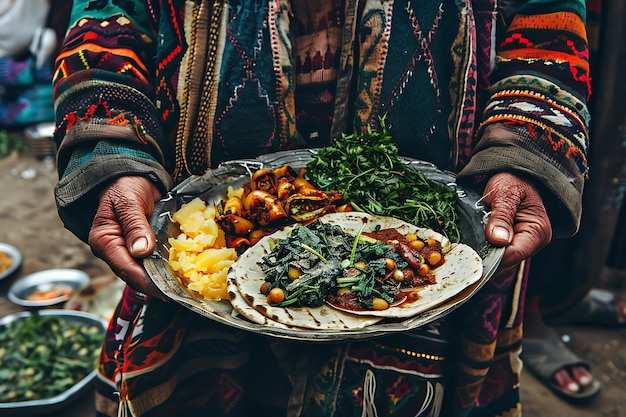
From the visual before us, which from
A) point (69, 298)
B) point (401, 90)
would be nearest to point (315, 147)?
point (401, 90)

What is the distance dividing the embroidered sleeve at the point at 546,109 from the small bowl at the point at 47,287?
13.1 ft

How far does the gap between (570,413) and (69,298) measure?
415cm

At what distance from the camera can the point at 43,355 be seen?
4219mm

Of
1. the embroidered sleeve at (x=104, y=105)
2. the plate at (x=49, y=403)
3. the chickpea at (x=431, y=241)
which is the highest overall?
the embroidered sleeve at (x=104, y=105)

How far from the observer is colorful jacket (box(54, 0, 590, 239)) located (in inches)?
96.7

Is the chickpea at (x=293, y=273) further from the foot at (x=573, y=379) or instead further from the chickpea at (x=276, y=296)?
the foot at (x=573, y=379)

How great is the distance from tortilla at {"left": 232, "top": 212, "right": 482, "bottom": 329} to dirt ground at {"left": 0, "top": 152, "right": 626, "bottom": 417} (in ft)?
7.91

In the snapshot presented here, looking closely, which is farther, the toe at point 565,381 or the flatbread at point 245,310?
the toe at point 565,381

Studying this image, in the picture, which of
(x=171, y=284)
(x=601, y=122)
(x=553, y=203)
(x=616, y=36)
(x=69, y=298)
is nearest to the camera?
(x=171, y=284)

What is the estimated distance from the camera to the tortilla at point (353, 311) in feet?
6.56

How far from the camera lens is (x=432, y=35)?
250cm

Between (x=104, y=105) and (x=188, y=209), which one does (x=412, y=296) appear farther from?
(x=104, y=105)

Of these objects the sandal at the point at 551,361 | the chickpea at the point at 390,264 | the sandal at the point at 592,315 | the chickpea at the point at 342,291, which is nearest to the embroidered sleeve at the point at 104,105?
the chickpea at the point at 342,291

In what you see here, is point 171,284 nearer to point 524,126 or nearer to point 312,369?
point 312,369
